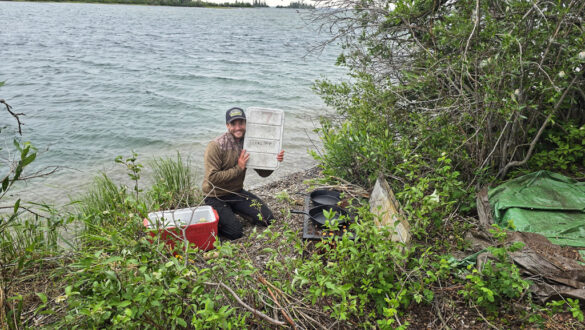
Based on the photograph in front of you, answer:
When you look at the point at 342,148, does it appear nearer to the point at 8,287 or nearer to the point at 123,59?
the point at 8,287

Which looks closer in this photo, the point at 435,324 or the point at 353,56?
the point at 435,324

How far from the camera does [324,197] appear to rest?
4.62 m

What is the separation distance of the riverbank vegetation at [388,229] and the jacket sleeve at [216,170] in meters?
1.05

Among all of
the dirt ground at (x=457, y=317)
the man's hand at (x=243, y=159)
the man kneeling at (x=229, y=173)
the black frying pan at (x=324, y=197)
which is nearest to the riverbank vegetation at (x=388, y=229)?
the dirt ground at (x=457, y=317)

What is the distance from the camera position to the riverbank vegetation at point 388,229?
8.10 ft

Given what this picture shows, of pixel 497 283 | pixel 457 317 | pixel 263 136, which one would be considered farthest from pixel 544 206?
pixel 263 136

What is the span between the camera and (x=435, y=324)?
2854mm

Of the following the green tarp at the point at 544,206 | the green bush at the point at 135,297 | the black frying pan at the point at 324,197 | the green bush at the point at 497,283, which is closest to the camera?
the green bush at the point at 135,297

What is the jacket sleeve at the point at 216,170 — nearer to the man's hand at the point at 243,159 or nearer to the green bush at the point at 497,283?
the man's hand at the point at 243,159

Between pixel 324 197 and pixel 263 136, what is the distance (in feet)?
4.34

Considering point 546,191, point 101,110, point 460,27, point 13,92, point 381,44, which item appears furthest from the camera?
point 13,92

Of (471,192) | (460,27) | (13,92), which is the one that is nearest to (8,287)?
(471,192)

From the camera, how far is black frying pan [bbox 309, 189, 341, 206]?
4.49 m

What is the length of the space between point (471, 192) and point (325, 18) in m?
3.80
